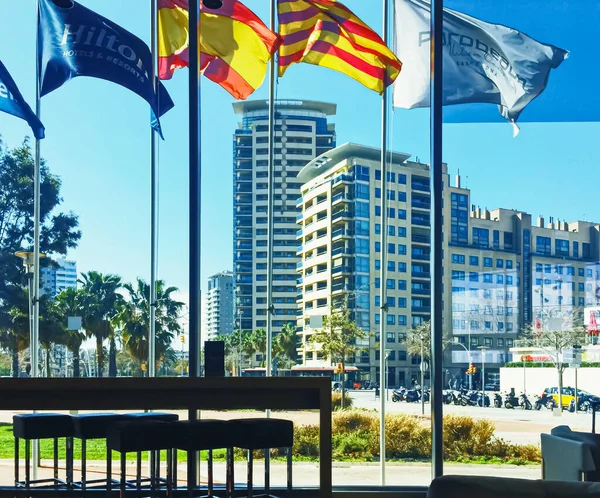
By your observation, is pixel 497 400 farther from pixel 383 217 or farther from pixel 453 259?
pixel 383 217

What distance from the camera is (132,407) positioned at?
12.2 feet

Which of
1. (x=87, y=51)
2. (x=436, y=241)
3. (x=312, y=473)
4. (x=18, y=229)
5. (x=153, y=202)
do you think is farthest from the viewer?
(x=18, y=229)

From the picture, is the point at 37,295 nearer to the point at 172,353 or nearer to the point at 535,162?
the point at 172,353

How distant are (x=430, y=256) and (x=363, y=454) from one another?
3.06 m

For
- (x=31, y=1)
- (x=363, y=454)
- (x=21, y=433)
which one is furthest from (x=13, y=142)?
(x=21, y=433)

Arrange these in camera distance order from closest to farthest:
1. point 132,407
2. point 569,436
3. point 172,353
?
point 132,407
point 569,436
point 172,353

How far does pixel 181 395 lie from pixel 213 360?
0.84ft

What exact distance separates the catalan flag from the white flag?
0.21 meters

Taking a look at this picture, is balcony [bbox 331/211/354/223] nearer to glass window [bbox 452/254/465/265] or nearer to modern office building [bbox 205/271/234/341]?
modern office building [bbox 205/271/234/341]

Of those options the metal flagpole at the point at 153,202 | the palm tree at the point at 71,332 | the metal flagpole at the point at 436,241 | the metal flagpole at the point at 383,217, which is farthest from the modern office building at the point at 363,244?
the palm tree at the point at 71,332

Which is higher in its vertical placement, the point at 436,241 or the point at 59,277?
the point at 436,241

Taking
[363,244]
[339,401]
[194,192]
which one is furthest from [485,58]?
[363,244]

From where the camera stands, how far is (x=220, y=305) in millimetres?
11602

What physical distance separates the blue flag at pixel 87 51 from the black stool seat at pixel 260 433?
2.67 m
